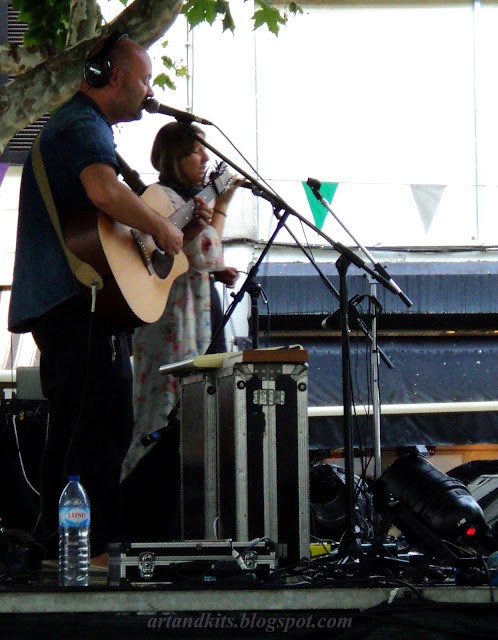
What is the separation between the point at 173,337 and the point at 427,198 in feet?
18.5

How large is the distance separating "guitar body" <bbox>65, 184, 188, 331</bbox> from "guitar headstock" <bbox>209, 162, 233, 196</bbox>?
2.70ft

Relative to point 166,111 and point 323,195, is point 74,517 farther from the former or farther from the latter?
point 323,195

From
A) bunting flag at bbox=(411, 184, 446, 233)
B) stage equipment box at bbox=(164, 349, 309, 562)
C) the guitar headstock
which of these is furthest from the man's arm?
bunting flag at bbox=(411, 184, 446, 233)

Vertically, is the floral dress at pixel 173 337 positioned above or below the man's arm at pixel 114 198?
below

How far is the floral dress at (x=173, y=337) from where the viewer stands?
13.9 feet

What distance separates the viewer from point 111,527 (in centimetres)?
390

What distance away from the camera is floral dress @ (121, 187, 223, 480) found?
4242mm

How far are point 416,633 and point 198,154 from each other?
2433 mm

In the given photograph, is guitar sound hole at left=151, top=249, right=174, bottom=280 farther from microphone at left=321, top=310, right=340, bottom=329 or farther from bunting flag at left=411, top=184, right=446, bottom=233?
bunting flag at left=411, top=184, right=446, bottom=233

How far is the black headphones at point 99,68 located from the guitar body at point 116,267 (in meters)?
0.41

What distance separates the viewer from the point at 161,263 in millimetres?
3686

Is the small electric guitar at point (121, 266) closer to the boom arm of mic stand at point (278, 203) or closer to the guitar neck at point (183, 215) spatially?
the guitar neck at point (183, 215)

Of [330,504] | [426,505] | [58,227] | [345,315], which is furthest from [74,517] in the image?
[330,504]

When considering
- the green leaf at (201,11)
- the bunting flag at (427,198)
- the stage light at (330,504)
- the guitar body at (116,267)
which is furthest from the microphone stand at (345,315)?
the bunting flag at (427,198)
